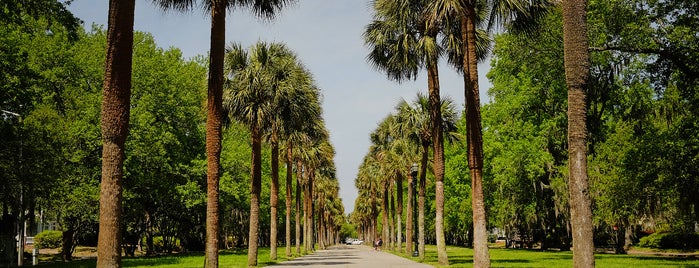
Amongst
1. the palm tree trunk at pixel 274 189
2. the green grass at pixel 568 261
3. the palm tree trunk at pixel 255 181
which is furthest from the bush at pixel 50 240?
the green grass at pixel 568 261

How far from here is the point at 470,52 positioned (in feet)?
64.7

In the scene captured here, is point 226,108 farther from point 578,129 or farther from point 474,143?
point 578,129

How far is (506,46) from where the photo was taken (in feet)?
137

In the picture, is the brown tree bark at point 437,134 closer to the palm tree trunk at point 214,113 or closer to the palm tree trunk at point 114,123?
the palm tree trunk at point 214,113

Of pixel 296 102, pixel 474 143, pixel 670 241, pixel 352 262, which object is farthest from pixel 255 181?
pixel 670 241

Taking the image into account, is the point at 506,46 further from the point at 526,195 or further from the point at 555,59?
the point at 526,195

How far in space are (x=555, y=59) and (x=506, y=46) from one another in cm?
638

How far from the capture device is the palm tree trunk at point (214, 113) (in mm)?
17703

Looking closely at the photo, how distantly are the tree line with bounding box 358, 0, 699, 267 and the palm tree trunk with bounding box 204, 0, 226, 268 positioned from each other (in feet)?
21.1

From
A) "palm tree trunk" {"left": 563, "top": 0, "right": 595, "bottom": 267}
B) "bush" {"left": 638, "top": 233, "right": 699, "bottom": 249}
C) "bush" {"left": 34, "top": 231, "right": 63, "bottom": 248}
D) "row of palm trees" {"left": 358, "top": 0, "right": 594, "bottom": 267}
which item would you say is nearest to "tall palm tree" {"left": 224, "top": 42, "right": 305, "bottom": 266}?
"row of palm trees" {"left": 358, "top": 0, "right": 594, "bottom": 267}

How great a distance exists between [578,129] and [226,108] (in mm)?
18938

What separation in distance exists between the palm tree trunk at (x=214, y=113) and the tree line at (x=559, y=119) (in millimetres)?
6429

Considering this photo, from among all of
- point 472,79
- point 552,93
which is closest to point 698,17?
point 472,79

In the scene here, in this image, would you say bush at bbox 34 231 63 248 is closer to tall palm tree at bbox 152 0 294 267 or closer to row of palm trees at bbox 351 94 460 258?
row of palm trees at bbox 351 94 460 258
